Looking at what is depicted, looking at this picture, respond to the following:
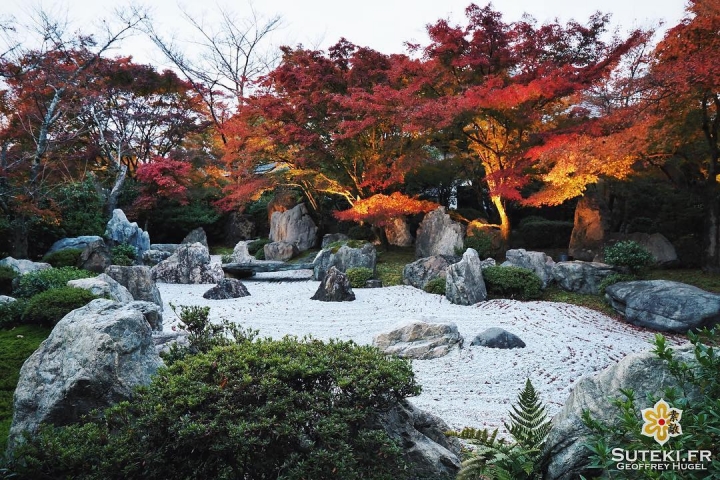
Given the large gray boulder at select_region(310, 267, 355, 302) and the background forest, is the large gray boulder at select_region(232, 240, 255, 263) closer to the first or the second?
the background forest

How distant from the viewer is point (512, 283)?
9555mm

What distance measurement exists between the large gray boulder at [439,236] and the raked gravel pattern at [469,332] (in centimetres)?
303

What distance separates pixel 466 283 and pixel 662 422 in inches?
311

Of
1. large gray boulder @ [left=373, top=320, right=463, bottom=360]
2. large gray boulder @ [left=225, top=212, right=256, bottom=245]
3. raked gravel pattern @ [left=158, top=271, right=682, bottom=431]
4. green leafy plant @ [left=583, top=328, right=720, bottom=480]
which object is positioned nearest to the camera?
green leafy plant @ [left=583, top=328, right=720, bottom=480]

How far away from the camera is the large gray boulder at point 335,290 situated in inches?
379

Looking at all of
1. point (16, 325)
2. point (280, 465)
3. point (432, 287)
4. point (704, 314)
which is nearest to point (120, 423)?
point (280, 465)

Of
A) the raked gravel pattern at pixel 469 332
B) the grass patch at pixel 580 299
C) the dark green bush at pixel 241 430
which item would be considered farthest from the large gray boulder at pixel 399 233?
the dark green bush at pixel 241 430

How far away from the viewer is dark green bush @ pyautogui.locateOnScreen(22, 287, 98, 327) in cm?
534

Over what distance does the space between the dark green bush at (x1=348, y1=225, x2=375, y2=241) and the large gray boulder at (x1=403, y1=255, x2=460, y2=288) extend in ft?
16.8

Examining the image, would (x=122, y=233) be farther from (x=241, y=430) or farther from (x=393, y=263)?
(x=241, y=430)

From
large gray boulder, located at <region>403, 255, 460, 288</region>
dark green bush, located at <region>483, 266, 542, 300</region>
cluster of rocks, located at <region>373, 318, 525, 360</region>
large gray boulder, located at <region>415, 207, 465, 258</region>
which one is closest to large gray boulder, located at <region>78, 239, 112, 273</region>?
large gray boulder, located at <region>403, 255, 460, 288</region>

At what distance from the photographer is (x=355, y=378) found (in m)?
2.26

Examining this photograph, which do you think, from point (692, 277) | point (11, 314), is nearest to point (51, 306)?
point (11, 314)

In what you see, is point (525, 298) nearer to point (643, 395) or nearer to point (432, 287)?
point (432, 287)
